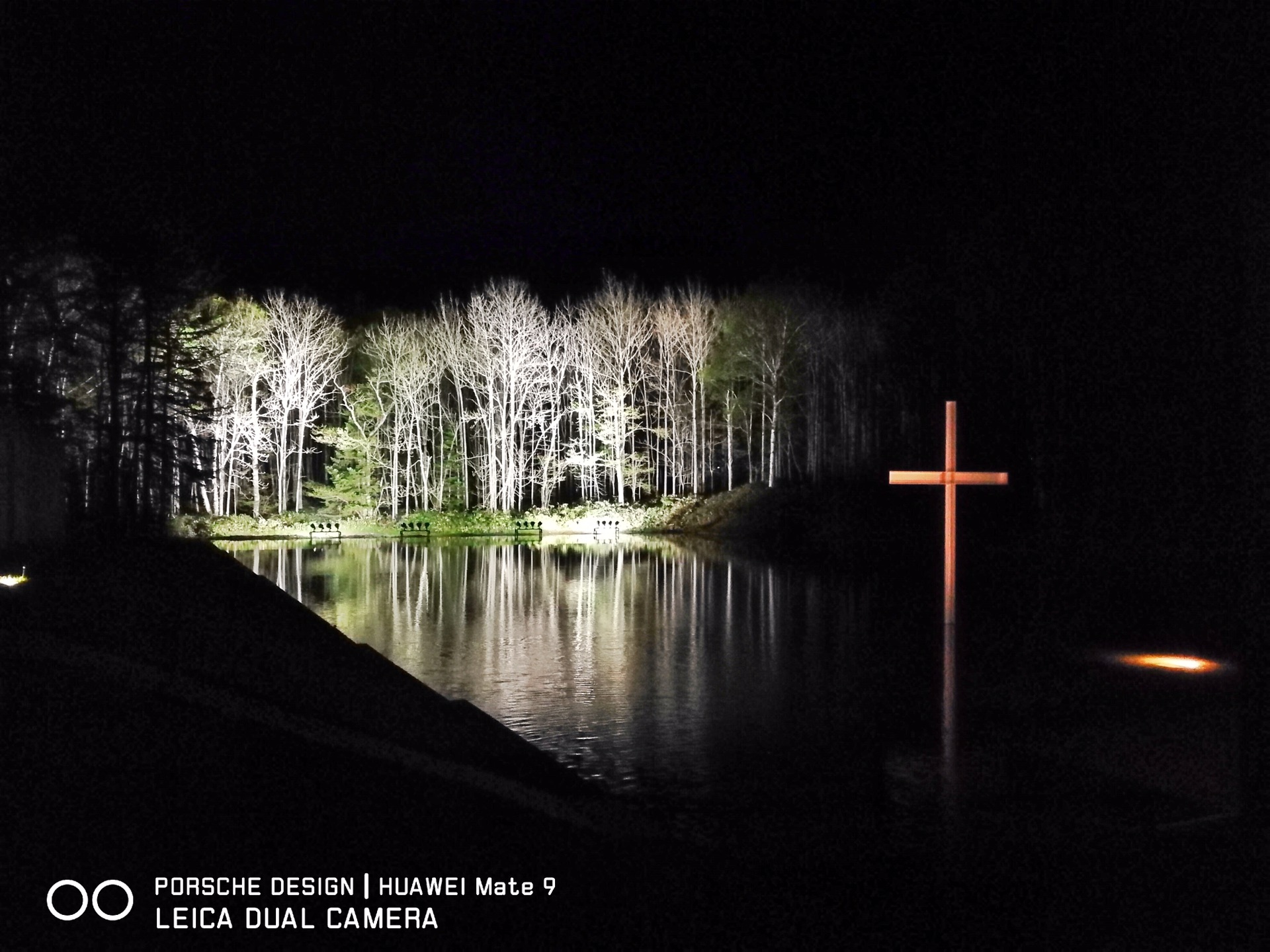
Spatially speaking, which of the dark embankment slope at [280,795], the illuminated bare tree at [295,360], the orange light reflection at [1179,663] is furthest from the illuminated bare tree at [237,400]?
the orange light reflection at [1179,663]

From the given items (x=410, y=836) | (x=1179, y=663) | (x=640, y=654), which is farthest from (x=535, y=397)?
(x=410, y=836)

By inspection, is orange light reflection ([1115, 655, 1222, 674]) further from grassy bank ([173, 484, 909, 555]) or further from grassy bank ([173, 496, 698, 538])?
grassy bank ([173, 496, 698, 538])

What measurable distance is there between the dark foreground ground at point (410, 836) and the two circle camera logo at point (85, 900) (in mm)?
27

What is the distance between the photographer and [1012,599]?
21281mm

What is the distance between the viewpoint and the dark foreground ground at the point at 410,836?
16.1ft

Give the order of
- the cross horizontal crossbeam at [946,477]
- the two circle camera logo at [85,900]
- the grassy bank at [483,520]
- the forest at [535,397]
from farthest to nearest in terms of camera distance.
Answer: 1. the forest at [535,397]
2. the grassy bank at [483,520]
3. the cross horizontal crossbeam at [946,477]
4. the two circle camera logo at [85,900]

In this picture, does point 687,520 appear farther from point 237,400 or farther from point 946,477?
point 946,477

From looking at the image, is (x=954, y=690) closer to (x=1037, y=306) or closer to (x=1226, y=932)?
(x=1226, y=932)

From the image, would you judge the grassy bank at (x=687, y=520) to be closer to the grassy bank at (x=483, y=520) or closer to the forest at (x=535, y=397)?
the grassy bank at (x=483, y=520)

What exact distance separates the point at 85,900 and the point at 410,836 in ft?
4.52

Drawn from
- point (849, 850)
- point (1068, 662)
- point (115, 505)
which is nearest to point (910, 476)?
point (1068, 662)

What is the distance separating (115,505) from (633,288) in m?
36.3

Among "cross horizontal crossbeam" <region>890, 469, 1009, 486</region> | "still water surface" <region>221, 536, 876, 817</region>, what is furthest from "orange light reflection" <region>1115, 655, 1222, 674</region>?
"cross horizontal crossbeam" <region>890, 469, 1009, 486</region>

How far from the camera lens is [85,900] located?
15.5ft
